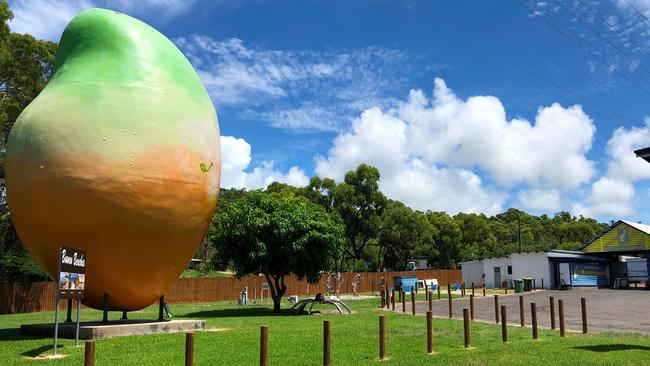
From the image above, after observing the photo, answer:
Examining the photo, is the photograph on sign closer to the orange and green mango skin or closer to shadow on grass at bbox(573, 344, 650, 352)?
the orange and green mango skin

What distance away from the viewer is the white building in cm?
4880

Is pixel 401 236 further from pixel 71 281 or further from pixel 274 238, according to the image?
pixel 71 281

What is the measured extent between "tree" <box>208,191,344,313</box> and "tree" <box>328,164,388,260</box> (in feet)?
105

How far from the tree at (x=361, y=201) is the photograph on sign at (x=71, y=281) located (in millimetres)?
45026

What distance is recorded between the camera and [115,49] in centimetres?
1428

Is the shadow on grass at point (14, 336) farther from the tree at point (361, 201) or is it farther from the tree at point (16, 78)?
the tree at point (361, 201)

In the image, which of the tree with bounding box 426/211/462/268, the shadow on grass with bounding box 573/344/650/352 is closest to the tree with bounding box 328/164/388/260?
the tree with bounding box 426/211/462/268

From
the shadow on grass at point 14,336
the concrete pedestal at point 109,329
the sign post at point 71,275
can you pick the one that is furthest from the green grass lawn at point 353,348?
the sign post at point 71,275

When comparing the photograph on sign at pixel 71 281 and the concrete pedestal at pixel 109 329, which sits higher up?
the photograph on sign at pixel 71 281

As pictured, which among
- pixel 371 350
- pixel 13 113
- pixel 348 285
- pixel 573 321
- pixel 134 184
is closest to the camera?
pixel 371 350

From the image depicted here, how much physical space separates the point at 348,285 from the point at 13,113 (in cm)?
3034

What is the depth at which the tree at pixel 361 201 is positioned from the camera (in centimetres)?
5747

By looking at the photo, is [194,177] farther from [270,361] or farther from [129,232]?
[270,361]

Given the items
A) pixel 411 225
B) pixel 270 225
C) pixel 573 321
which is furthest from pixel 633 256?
pixel 270 225
